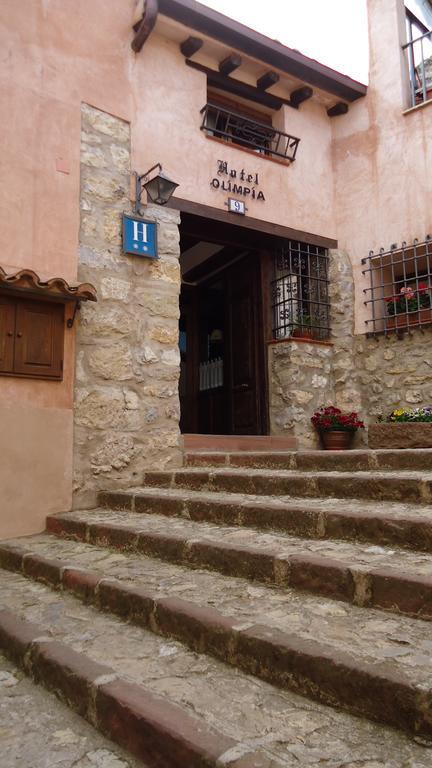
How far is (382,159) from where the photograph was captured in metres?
6.72

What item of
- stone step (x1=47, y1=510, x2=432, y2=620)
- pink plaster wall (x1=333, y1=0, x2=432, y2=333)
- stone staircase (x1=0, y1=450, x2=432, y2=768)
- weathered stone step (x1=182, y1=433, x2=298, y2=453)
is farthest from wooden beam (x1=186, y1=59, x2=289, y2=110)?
stone step (x1=47, y1=510, x2=432, y2=620)

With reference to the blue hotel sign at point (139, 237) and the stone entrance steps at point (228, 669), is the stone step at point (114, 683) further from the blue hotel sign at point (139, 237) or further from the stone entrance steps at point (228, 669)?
the blue hotel sign at point (139, 237)

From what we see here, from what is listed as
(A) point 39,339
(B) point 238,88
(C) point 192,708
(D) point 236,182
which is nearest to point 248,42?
(B) point 238,88

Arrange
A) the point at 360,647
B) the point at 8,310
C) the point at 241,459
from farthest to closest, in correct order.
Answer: the point at 241,459 < the point at 8,310 < the point at 360,647

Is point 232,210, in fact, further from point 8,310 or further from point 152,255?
point 8,310

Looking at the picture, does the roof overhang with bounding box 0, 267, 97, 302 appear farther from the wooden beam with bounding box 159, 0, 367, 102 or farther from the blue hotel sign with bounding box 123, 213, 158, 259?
the wooden beam with bounding box 159, 0, 367, 102

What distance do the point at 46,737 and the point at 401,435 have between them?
3.93 m

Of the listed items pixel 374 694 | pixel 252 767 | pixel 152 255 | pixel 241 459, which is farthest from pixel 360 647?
pixel 152 255

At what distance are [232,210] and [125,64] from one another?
170 cm

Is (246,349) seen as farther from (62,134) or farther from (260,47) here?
(260,47)

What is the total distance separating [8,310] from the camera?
4434 millimetres

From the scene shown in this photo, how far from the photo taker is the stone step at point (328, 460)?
139 inches

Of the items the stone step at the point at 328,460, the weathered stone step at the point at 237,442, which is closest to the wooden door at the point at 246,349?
the weathered stone step at the point at 237,442

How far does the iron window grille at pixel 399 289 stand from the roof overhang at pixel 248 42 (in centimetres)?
203
